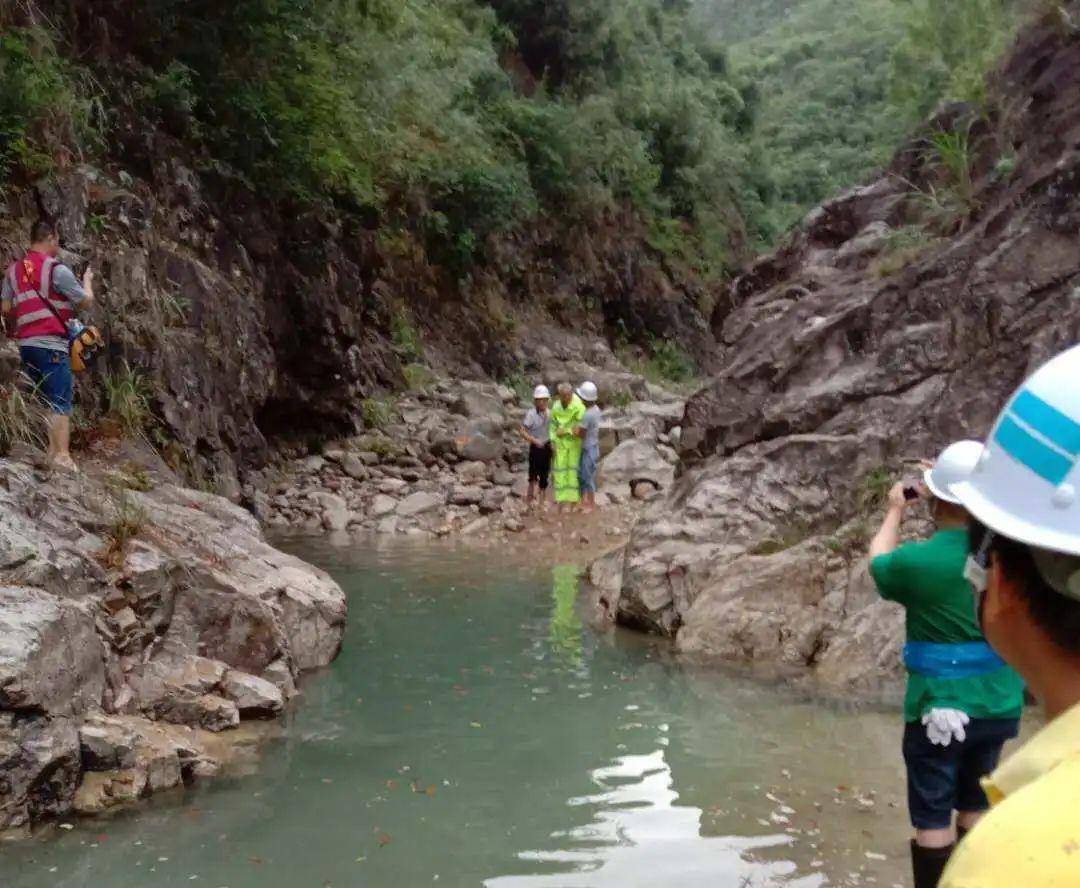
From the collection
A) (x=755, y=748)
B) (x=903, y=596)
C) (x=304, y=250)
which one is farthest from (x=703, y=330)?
(x=903, y=596)

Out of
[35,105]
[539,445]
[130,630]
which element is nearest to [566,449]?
[539,445]

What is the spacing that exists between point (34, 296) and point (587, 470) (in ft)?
27.5

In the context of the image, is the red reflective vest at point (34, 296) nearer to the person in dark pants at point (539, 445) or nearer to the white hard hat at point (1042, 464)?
the white hard hat at point (1042, 464)

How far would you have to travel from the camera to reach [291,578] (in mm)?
7992

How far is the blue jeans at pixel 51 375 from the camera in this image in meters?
7.90

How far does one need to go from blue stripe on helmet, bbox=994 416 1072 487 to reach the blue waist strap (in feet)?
8.27

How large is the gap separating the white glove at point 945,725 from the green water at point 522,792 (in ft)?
3.88

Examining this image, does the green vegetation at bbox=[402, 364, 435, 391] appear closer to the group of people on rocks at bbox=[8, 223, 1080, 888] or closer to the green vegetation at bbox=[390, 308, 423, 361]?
the green vegetation at bbox=[390, 308, 423, 361]

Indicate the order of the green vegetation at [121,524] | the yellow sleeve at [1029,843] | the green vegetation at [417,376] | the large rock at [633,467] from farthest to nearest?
1. the green vegetation at [417,376]
2. the large rock at [633,467]
3. the green vegetation at [121,524]
4. the yellow sleeve at [1029,843]

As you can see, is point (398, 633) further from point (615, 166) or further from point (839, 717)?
point (615, 166)

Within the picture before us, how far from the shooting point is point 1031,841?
2.79ft

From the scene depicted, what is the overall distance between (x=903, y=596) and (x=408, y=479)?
13666 millimetres

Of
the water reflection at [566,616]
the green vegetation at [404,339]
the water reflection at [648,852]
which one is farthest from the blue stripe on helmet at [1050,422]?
the green vegetation at [404,339]

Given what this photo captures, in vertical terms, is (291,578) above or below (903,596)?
below
